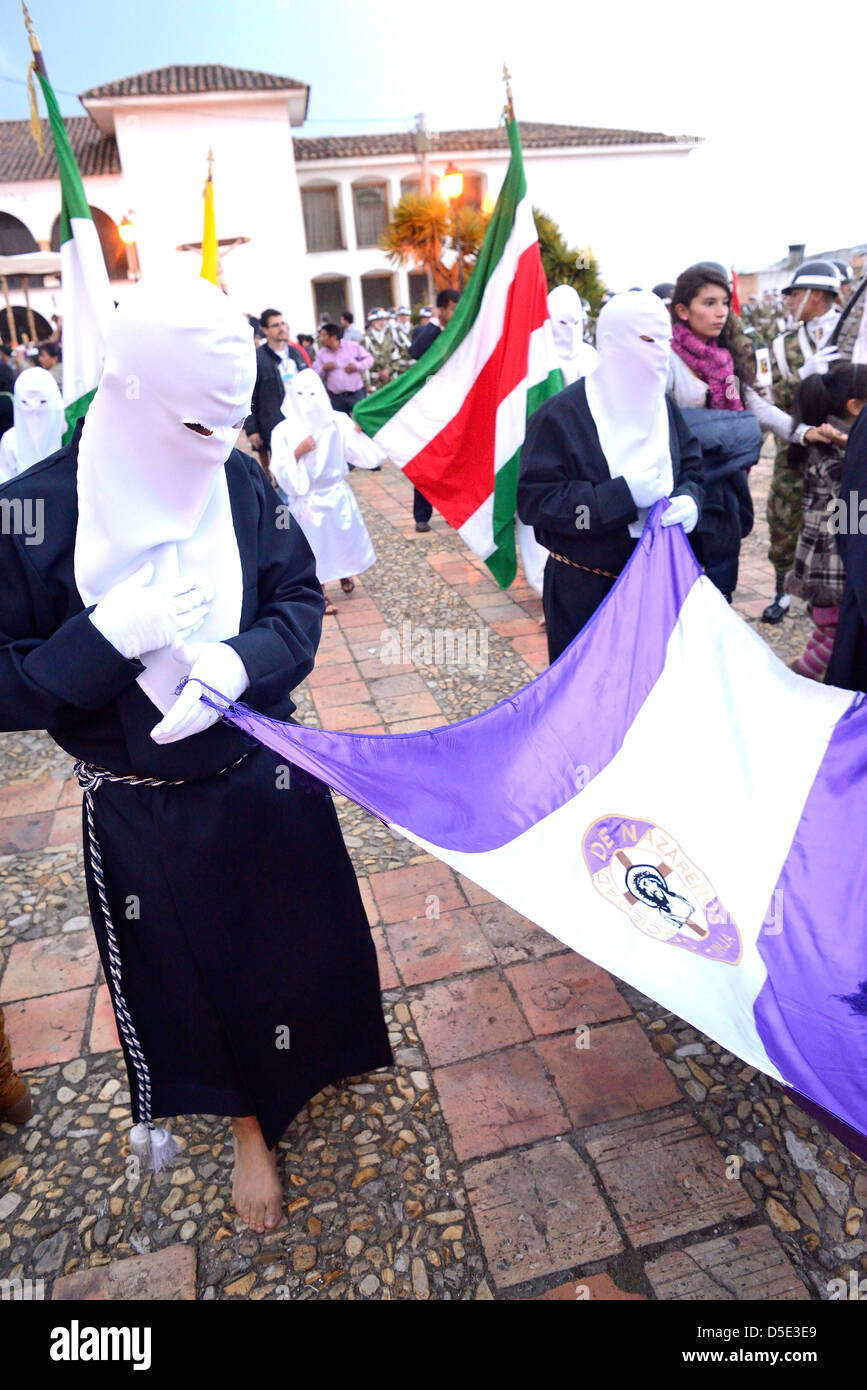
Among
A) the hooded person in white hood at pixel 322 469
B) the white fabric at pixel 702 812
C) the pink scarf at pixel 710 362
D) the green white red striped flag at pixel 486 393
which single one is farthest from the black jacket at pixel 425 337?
the white fabric at pixel 702 812

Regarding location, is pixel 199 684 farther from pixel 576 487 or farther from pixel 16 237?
pixel 16 237

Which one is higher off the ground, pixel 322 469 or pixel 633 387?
pixel 633 387

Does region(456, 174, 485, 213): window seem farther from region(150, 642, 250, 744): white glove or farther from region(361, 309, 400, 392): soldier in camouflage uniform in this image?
region(150, 642, 250, 744): white glove

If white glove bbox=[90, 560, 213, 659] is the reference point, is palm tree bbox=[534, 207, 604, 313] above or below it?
above

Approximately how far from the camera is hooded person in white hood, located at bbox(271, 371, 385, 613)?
577 centimetres

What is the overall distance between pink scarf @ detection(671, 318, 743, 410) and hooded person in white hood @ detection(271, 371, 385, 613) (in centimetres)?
282

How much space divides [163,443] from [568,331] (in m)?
4.54

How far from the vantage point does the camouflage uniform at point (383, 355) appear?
1394 cm

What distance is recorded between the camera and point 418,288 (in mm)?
32750

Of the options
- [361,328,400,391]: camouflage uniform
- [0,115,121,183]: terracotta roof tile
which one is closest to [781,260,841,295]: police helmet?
[361,328,400,391]: camouflage uniform

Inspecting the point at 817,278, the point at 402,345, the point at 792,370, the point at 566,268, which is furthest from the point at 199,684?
the point at 566,268

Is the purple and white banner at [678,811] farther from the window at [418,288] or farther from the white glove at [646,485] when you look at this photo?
the window at [418,288]

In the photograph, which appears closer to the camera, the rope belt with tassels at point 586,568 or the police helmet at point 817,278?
the rope belt with tassels at point 586,568

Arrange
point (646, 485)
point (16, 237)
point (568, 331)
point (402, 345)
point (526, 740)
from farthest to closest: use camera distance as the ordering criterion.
Result: point (16, 237)
point (402, 345)
point (568, 331)
point (646, 485)
point (526, 740)
